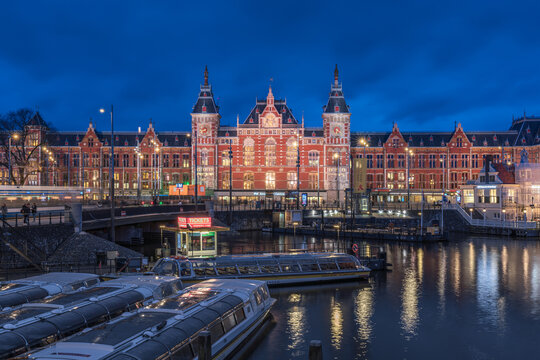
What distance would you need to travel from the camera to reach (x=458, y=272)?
38969 mm

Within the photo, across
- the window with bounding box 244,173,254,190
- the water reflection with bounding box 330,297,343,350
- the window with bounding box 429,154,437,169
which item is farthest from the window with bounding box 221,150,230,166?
the water reflection with bounding box 330,297,343,350

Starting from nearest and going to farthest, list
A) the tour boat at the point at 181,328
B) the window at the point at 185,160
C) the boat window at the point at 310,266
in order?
the tour boat at the point at 181,328 → the boat window at the point at 310,266 → the window at the point at 185,160

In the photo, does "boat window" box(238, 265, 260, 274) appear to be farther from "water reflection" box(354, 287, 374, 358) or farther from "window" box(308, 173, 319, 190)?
"window" box(308, 173, 319, 190)

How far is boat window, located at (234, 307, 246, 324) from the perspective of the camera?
19.7m

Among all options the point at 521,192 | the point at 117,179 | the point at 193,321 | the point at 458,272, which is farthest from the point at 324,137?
the point at 193,321

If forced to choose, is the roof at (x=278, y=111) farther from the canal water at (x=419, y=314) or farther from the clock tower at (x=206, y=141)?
the canal water at (x=419, y=314)

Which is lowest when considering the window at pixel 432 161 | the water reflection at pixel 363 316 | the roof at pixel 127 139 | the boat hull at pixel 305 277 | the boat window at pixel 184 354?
the water reflection at pixel 363 316

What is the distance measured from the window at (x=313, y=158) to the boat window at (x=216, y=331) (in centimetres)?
8379

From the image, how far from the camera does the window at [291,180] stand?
100938mm

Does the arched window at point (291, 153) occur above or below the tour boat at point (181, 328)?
above

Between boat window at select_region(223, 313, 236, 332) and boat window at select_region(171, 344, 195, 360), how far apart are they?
3368 mm

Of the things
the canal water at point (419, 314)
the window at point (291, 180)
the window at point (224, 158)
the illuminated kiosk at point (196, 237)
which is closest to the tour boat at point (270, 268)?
the canal water at point (419, 314)

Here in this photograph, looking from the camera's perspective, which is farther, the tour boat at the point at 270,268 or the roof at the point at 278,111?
A: the roof at the point at 278,111

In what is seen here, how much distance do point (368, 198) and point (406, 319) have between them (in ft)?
177
